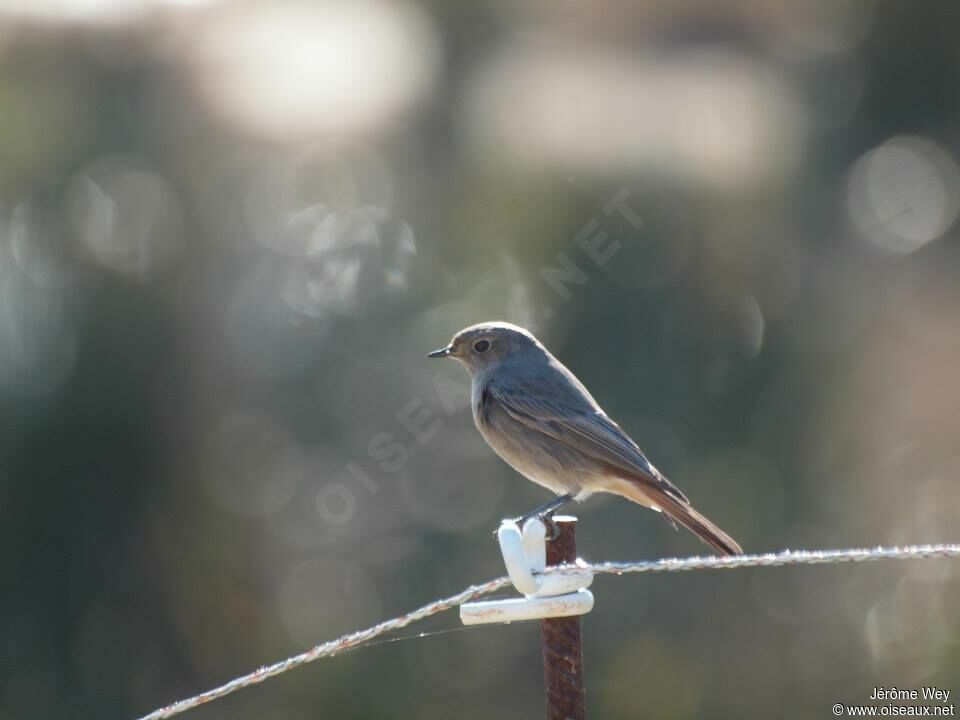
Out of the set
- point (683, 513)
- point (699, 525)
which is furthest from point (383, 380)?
point (699, 525)

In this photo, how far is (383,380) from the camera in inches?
305

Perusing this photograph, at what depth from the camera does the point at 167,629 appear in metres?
7.20

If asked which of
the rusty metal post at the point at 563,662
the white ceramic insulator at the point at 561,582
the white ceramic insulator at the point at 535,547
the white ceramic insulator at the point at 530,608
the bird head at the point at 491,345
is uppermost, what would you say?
the bird head at the point at 491,345

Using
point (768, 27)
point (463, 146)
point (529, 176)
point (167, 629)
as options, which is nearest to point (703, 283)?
point (529, 176)

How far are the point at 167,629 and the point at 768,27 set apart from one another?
8.88m

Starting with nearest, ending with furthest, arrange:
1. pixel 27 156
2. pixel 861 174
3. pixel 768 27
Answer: pixel 27 156 → pixel 861 174 → pixel 768 27

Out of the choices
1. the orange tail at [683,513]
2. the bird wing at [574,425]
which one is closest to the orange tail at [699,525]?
the orange tail at [683,513]

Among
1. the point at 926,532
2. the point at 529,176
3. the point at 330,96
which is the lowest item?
the point at 926,532

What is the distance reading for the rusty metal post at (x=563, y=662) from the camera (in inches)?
115

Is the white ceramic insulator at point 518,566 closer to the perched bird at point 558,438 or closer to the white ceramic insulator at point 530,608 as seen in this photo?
the white ceramic insulator at point 530,608

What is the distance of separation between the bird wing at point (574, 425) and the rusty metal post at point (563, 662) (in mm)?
2230

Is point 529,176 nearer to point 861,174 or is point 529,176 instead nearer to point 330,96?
point 330,96

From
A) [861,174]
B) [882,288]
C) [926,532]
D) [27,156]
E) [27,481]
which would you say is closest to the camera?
[27,481]

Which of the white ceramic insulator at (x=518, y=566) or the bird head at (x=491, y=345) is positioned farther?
the bird head at (x=491, y=345)
